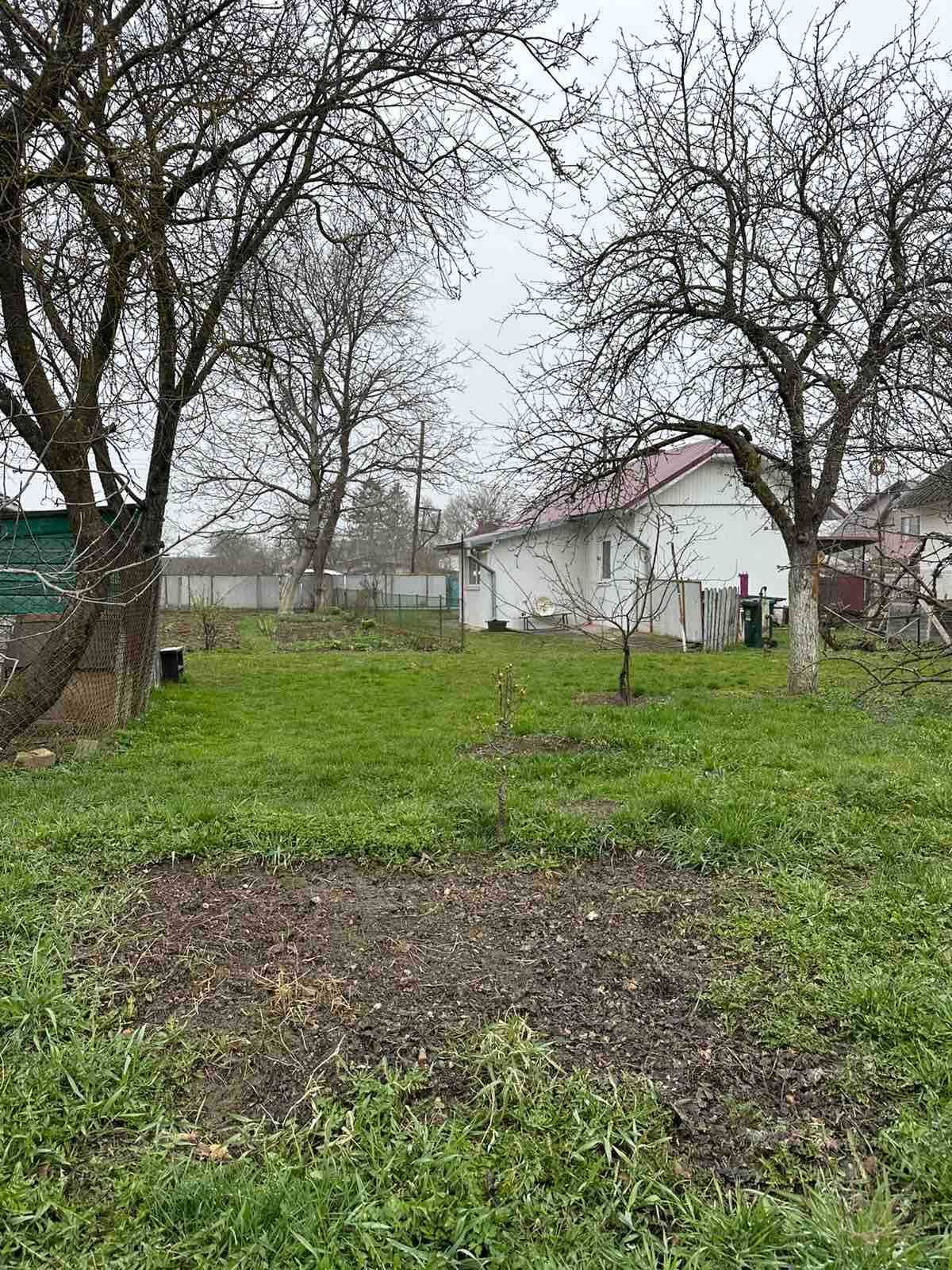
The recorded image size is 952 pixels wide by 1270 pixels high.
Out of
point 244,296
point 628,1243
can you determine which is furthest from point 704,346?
point 628,1243

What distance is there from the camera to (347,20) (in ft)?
19.3

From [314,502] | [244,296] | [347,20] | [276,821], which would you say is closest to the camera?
[276,821]

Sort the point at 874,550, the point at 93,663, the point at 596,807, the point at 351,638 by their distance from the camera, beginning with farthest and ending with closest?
the point at 351,638
the point at 93,663
the point at 596,807
the point at 874,550

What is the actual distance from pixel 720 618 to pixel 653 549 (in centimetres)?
275

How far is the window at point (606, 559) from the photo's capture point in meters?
20.6

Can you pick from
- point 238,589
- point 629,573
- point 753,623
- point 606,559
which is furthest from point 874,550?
Result: point 238,589

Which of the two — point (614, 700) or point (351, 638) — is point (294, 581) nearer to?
point (351, 638)

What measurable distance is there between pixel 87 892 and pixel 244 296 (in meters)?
5.17

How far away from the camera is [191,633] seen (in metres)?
19.5

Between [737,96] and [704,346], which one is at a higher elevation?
[737,96]

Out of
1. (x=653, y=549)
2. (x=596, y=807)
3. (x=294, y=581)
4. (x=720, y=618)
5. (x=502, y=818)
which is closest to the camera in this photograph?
(x=502, y=818)

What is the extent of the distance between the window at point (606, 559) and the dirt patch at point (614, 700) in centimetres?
1136

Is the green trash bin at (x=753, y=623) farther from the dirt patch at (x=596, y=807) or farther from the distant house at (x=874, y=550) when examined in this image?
the dirt patch at (x=596, y=807)

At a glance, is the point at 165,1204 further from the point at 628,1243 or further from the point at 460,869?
the point at 460,869
